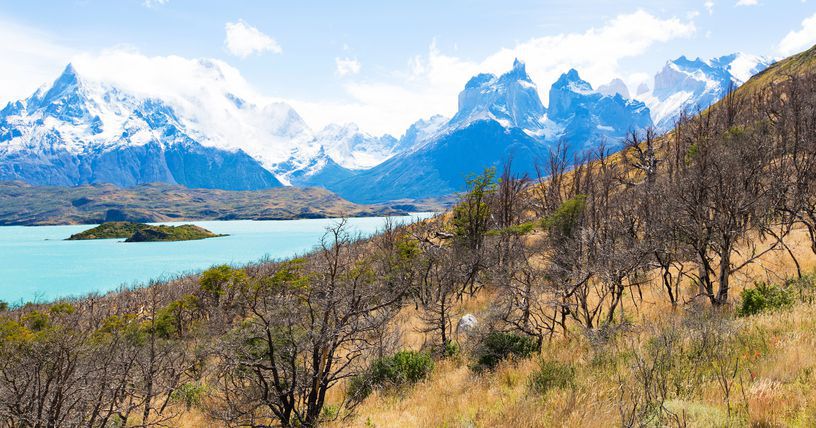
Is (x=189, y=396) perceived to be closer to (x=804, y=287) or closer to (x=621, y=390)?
(x=621, y=390)

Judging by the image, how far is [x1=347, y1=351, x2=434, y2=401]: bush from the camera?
15.4 meters

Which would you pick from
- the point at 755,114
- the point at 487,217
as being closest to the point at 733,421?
the point at 487,217

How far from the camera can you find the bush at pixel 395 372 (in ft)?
50.6

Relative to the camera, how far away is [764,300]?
1271 centimetres

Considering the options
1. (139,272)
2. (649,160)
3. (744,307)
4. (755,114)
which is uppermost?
(755,114)

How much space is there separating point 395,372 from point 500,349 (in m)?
3.91

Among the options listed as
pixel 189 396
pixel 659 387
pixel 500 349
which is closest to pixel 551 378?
pixel 659 387

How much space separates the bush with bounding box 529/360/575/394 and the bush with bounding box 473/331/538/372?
372 centimetres

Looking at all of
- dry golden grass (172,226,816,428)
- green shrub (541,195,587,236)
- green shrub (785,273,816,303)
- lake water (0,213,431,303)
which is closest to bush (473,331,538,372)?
dry golden grass (172,226,816,428)

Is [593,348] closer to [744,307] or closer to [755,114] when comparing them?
[744,307]

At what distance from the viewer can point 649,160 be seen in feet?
158

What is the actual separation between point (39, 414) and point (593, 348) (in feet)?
45.1

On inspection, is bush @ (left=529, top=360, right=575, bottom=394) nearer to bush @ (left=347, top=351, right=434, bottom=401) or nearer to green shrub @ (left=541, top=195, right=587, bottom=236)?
bush @ (left=347, top=351, right=434, bottom=401)

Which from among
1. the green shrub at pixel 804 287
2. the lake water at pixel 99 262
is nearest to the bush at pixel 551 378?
the green shrub at pixel 804 287
